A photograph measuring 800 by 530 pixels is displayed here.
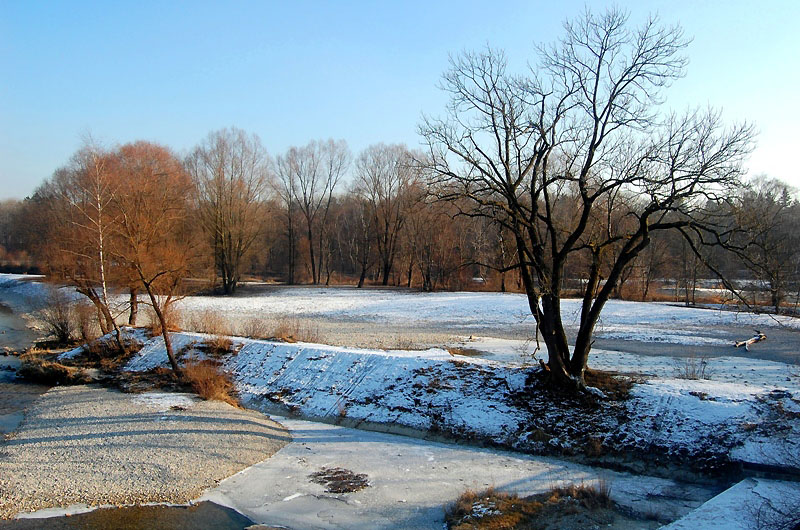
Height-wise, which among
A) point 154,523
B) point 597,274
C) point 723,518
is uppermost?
point 597,274

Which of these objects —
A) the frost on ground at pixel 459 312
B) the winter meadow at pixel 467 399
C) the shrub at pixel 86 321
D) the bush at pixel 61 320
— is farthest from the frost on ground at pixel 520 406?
the bush at pixel 61 320

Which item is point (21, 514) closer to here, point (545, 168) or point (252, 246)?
point (545, 168)

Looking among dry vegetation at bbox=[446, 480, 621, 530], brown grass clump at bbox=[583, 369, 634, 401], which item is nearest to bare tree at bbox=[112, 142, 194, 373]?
dry vegetation at bbox=[446, 480, 621, 530]

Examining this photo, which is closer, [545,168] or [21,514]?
[21,514]

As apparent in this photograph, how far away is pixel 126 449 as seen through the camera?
12.0 metres

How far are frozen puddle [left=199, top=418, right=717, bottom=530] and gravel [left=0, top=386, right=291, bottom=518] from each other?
0.77 metres

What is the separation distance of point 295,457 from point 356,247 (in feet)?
212

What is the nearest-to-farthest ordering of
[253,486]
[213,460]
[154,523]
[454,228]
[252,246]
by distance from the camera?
[154,523] < [253,486] < [213,460] < [454,228] < [252,246]

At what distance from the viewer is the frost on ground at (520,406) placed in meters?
11.6

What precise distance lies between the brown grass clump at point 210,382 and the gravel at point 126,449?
0.52 metres

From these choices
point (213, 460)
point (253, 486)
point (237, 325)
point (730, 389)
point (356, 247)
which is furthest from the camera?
point (356, 247)

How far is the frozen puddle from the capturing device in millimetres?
9133

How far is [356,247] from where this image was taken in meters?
76.1

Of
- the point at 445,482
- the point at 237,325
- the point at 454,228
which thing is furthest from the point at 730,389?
the point at 454,228
